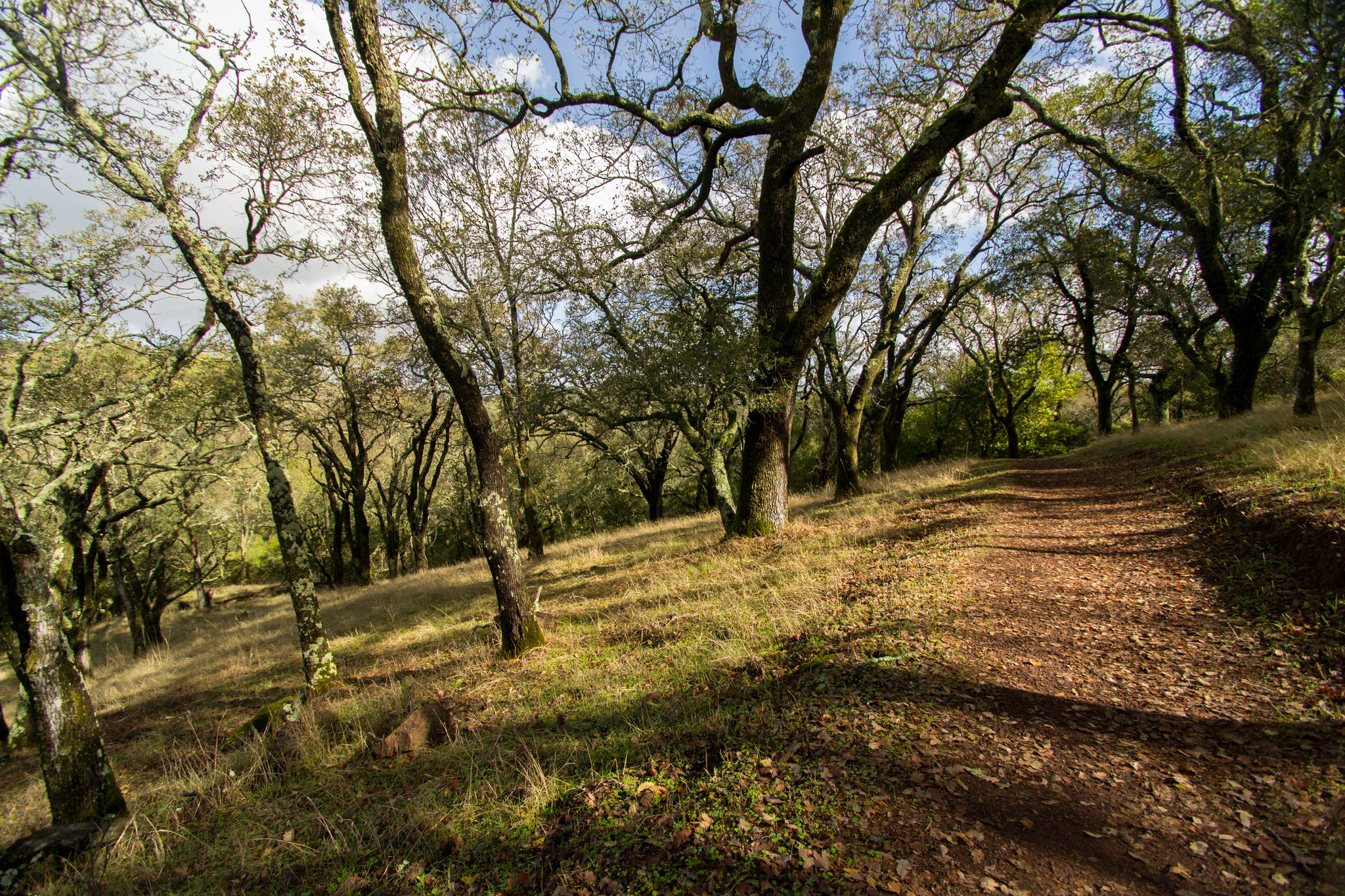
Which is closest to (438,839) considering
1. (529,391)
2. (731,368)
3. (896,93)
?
(731,368)

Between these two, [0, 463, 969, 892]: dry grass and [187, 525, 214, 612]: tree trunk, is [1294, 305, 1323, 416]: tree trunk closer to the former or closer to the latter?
[0, 463, 969, 892]: dry grass

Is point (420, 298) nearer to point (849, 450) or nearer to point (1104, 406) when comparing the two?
point (849, 450)

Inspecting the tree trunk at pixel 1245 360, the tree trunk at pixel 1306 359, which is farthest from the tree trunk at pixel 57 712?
the tree trunk at pixel 1245 360

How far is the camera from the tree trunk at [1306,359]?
26.2 feet

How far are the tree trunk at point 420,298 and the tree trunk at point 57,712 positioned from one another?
360 cm

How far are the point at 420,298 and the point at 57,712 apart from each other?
506 cm

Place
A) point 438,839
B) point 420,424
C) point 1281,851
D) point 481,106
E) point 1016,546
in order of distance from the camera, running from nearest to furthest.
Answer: point 1281,851
point 438,839
point 1016,546
point 481,106
point 420,424

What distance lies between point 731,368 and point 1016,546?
186 inches

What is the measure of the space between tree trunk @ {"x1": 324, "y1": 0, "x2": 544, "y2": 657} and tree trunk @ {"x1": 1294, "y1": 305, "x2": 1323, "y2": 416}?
1238 centimetres

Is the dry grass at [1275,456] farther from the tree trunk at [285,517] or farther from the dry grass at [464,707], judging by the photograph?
the tree trunk at [285,517]

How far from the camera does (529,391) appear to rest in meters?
14.8

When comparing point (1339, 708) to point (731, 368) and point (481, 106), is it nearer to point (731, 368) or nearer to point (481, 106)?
point (731, 368)

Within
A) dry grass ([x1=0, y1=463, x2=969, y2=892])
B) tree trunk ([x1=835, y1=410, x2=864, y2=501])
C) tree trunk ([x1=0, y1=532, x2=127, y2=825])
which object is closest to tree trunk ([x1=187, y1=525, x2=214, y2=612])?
dry grass ([x1=0, y1=463, x2=969, y2=892])

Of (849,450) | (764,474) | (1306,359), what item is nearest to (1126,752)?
(764,474)
